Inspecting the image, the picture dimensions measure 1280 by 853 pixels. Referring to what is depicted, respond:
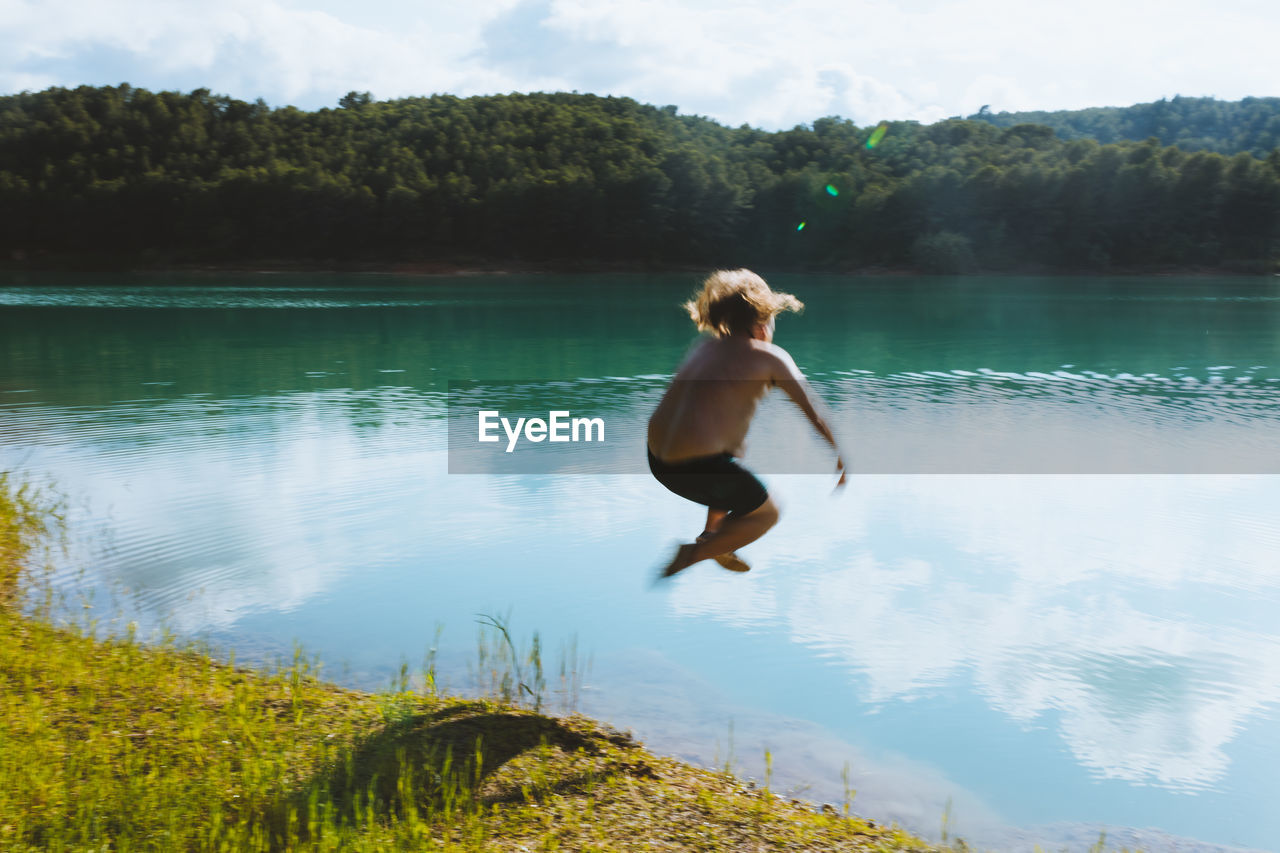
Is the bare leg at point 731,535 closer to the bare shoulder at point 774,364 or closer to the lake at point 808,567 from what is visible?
the bare shoulder at point 774,364

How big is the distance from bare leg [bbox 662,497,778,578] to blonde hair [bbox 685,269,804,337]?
0.85 meters

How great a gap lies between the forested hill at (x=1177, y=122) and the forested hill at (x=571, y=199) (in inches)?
889

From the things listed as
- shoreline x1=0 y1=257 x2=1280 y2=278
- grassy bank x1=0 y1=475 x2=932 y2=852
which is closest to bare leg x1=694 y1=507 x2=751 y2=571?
grassy bank x1=0 y1=475 x2=932 y2=852

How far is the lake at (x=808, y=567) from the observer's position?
5.95 metres

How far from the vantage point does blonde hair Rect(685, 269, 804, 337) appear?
465 centimetres

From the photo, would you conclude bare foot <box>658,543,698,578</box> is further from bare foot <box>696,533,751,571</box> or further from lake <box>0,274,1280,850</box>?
lake <box>0,274,1280,850</box>

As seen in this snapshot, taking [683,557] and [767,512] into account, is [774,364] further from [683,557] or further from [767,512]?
[683,557]

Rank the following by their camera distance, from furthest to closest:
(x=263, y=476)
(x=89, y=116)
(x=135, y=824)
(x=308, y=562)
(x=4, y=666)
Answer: (x=89, y=116), (x=263, y=476), (x=308, y=562), (x=4, y=666), (x=135, y=824)

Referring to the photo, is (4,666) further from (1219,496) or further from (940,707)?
(1219,496)

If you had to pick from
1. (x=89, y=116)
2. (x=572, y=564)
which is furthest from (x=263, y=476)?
(x=89, y=116)

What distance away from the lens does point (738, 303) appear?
184 inches

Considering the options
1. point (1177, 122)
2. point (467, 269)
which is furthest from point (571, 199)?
point (1177, 122)

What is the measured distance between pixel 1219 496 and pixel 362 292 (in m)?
49.7

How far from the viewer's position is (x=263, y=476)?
1198 centimetres
